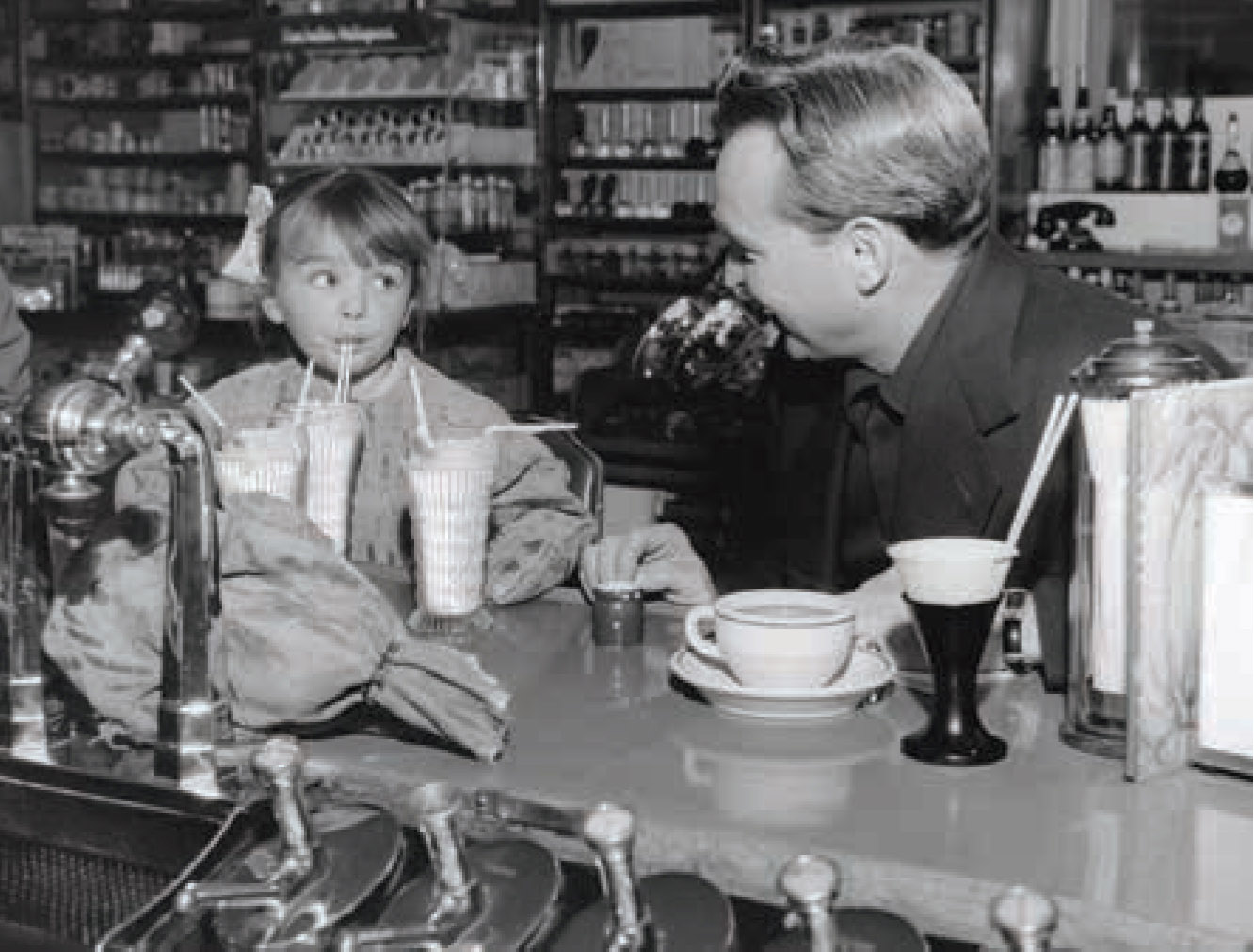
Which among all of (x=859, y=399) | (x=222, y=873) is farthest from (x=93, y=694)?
(x=859, y=399)

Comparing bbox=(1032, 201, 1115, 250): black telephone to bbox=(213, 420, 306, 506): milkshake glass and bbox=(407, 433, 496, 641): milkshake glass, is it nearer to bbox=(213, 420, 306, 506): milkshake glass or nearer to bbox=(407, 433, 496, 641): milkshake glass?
bbox=(407, 433, 496, 641): milkshake glass

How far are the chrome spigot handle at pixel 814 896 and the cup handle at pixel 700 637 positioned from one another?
2.13 ft

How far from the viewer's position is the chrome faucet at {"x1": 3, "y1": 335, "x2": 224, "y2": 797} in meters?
1.43

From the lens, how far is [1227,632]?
143 centimetres

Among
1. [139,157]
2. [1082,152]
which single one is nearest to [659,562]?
[1082,152]

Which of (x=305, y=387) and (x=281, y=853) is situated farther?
(x=305, y=387)

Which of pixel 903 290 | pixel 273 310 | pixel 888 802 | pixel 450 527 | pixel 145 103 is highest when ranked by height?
pixel 145 103

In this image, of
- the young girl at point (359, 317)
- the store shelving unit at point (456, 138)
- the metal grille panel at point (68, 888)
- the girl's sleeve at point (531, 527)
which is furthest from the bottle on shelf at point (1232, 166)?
the metal grille panel at point (68, 888)

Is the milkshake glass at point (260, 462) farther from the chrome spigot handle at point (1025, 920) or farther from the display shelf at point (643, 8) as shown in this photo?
the display shelf at point (643, 8)

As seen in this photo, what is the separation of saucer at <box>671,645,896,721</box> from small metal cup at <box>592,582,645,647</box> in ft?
0.76

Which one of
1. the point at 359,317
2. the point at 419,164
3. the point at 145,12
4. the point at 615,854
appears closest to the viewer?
the point at 615,854

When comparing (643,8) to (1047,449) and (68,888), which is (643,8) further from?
(68,888)

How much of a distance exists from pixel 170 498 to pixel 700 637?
0.57 m

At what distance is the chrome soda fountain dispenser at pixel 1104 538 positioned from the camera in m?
1.50
